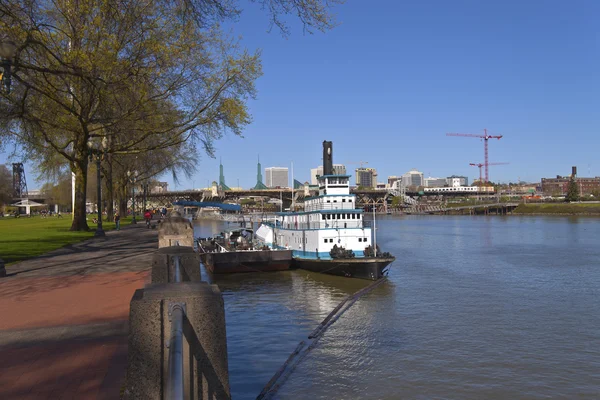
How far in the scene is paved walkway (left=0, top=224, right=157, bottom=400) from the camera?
7.67 meters

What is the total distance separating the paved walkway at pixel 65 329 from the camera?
7.67 metres

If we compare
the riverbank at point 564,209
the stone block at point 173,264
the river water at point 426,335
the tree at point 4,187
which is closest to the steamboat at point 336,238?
the river water at point 426,335

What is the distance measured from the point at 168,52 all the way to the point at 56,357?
22435 mm

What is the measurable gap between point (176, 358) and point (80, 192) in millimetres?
42818

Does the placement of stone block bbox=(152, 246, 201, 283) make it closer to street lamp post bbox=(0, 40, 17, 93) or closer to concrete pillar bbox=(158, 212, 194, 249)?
concrete pillar bbox=(158, 212, 194, 249)

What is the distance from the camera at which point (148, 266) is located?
2142 centimetres

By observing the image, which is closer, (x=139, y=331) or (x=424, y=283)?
(x=139, y=331)

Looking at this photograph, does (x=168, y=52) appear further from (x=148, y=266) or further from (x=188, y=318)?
(x=188, y=318)

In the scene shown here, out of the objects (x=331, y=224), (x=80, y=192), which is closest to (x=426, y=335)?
(x=331, y=224)

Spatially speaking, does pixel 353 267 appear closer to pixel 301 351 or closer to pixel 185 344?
pixel 301 351

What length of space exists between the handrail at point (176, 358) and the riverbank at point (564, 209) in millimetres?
145589

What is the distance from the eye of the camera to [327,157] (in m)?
43.2

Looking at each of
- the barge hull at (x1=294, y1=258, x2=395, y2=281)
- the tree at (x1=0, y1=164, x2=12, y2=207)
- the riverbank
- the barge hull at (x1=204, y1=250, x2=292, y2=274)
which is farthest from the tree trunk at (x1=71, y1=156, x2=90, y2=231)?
the riverbank

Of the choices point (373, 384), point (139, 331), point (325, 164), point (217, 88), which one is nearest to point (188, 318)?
point (139, 331)
